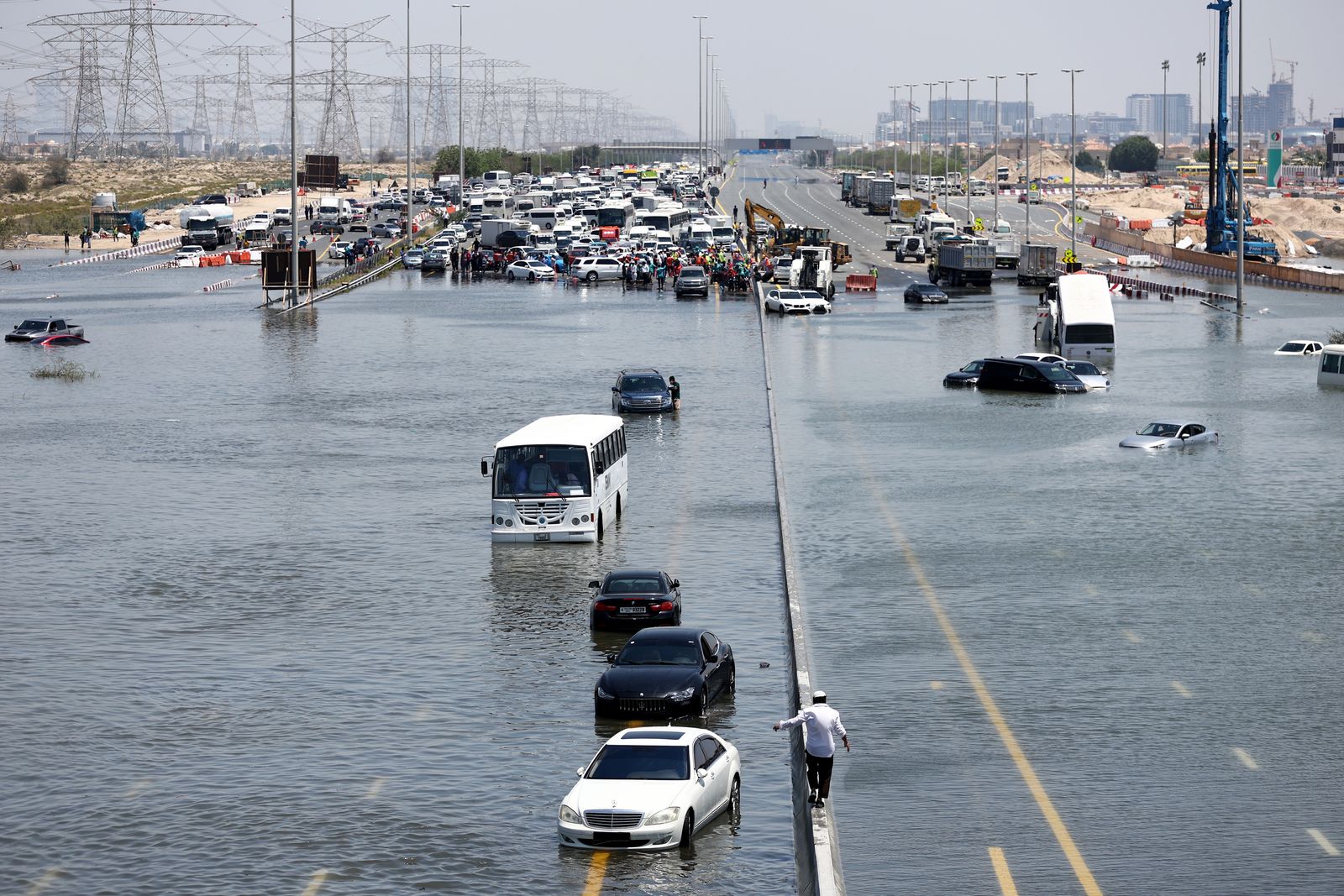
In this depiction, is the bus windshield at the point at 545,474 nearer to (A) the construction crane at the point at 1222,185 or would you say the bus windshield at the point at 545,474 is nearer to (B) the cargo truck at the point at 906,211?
(A) the construction crane at the point at 1222,185

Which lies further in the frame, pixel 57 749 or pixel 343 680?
pixel 343 680

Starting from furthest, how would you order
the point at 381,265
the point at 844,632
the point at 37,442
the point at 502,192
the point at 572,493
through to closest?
the point at 502,192 → the point at 381,265 → the point at 37,442 → the point at 572,493 → the point at 844,632

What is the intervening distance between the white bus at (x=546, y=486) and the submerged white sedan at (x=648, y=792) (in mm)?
16098

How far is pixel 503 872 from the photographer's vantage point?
794 inches

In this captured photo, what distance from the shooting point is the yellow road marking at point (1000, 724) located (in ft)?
66.3

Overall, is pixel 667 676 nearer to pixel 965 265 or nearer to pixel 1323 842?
pixel 1323 842

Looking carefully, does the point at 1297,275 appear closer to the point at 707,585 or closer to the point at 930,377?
the point at 930,377

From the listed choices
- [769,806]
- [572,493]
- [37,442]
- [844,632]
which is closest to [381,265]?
[37,442]

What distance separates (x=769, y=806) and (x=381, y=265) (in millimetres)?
103255

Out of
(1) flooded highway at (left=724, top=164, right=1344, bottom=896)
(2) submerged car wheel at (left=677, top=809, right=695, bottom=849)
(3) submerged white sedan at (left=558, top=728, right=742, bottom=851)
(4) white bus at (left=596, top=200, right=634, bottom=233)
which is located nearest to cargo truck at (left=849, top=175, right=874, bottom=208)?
(4) white bus at (left=596, top=200, right=634, bottom=233)

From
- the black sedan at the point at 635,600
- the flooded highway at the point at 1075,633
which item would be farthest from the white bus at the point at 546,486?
the black sedan at the point at 635,600

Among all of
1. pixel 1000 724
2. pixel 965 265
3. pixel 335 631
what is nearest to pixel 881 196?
pixel 965 265

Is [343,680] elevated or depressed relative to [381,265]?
depressed

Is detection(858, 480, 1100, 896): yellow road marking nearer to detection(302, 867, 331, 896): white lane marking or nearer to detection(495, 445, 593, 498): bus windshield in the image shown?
detection(495, 445, 593, 498): bus windshield
